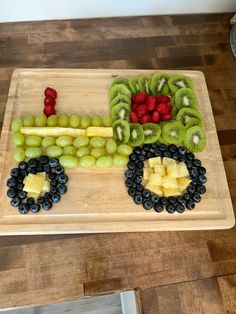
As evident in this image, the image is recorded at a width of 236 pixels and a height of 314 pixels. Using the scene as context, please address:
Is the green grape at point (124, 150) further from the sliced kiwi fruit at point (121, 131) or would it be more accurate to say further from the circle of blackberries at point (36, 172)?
the circle of blackberries at point (36, 172)

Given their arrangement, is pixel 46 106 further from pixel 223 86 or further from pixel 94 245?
pixel 223 86

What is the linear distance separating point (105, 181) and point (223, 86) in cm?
61

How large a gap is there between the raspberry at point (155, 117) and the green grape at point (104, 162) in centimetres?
20

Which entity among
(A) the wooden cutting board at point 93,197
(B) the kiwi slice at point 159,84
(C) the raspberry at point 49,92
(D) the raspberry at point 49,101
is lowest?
(A) the wooden cutting board at point 93,197

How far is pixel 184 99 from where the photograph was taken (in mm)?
1026

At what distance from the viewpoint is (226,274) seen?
82 cm

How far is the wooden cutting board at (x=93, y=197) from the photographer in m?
0.83

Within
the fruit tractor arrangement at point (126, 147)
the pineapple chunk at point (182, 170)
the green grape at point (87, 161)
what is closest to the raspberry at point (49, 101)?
the fruit tractor arrangement at point (126, 147)

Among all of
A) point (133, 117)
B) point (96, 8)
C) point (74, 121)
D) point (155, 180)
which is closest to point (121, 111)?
point (133, 117)

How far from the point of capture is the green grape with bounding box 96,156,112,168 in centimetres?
90

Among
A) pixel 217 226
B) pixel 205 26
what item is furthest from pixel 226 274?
pixel 205 26

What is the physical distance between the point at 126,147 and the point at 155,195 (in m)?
0.16

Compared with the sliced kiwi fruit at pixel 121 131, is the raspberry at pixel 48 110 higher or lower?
higher

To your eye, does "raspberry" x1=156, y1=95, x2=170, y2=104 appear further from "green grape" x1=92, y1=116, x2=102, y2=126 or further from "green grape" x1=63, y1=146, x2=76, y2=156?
"green grape" x1=63, y1=146, x2=76, y2=156
